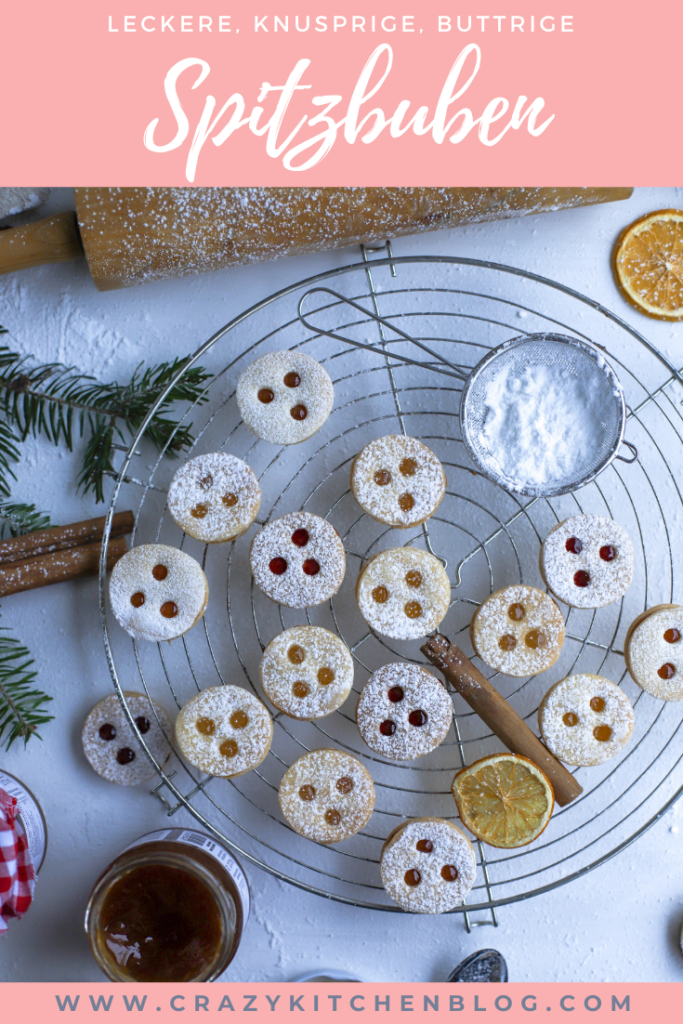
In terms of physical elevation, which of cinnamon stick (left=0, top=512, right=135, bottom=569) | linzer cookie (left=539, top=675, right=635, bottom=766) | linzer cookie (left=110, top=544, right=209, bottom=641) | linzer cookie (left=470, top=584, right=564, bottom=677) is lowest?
linzer cookie (left=539, top=675, right=635, bottom=766)

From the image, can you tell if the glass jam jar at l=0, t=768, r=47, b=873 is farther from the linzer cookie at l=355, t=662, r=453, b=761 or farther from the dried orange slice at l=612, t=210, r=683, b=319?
the dried orange slice at l=612, t=210, r=683, b=319

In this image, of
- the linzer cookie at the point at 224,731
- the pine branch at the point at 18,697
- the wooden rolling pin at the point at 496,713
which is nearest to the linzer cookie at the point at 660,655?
the wooden rolling pin at the point at 496,713

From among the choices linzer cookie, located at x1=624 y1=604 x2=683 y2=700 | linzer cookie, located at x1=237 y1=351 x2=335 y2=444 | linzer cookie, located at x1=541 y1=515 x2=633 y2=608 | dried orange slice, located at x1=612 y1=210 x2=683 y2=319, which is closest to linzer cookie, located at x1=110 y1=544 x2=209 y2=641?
linzer cookie, located at x1=237 y1=351 x2=335 y2=444

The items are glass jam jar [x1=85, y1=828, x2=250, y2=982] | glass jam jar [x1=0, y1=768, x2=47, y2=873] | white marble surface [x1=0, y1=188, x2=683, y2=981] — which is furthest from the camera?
white marble surface [x1=0, y1=188, x2=683, y2=981]

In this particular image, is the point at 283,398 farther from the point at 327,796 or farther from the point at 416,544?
the point at 327,796

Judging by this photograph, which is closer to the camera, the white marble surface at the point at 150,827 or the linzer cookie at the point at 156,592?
the linzer cookie at the point at 156,592

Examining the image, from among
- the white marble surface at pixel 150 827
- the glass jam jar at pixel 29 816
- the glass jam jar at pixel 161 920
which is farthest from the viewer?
the white marble surface at pixel 150 827

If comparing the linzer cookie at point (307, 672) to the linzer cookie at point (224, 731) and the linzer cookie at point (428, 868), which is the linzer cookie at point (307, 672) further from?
the linzer cookie at point (428, 868)

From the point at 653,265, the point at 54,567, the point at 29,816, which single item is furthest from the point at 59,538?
the point at 653,265
